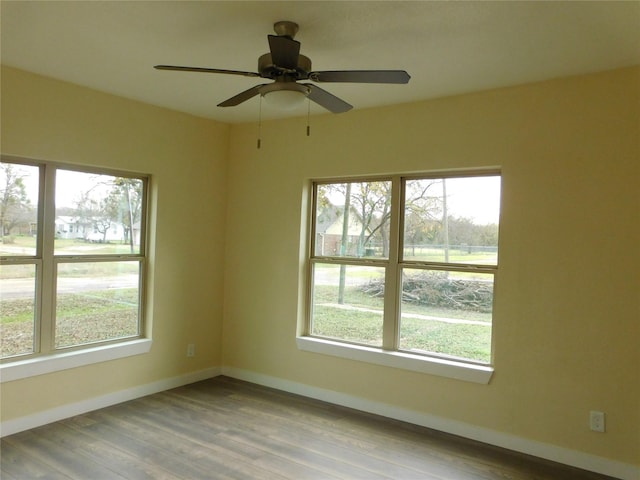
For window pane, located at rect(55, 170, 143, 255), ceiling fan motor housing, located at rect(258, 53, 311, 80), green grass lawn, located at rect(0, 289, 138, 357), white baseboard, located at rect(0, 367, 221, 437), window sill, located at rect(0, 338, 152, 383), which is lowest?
white baseboard, located at rect(0, 367, 221, 437)

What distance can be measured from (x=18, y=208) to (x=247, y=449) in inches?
94.0

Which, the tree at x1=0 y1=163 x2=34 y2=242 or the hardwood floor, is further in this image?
the tree at x1=0 y1=163 x2=34 y2=242

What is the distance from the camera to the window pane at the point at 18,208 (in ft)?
10.7

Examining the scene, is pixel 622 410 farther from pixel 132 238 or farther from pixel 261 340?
pixel 132 238

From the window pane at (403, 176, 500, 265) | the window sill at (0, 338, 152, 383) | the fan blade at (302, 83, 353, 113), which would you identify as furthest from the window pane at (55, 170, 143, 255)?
the window pane at (403, 176, 500, 265)

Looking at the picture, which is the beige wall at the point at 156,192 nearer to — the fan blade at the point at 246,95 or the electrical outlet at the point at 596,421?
the fan blade at the point at 246,95

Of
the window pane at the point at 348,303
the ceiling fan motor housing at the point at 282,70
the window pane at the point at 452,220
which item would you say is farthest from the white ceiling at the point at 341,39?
the window pane at the point at 348,303

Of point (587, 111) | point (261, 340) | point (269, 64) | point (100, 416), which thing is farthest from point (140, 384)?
point (587, 111)

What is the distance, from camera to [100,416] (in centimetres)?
355

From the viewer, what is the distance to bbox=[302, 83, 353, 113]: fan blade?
2.45m

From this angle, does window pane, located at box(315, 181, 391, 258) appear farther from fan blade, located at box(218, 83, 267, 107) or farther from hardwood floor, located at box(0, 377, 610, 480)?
fan blade, located at box(218, 83, 267, 107)

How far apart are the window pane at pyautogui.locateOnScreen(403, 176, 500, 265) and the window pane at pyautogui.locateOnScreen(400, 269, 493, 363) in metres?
0.16

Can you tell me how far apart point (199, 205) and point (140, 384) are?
1725 mm

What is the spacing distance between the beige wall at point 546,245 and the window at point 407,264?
177mm
